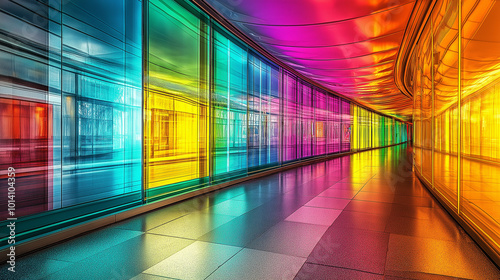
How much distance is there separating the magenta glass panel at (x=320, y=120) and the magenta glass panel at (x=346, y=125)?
435 centimetres

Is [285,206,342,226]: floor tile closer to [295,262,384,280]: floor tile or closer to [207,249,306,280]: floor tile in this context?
[207,249,306,280]: floor tile

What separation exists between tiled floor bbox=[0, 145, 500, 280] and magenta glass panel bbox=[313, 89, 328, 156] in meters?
12.0

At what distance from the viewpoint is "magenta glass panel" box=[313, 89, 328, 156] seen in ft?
59.0

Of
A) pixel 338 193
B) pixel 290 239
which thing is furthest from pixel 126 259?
pixel 338 193

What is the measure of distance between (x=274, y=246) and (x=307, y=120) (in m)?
13.6

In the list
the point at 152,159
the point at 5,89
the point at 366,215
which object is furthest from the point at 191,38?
the point at 366,215

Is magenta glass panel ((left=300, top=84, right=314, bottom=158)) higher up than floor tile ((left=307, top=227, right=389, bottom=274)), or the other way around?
magenta glass panel ((left=300, top=84, right=314, bottom=158))

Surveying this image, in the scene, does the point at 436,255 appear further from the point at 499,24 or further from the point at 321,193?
the point at 321,193

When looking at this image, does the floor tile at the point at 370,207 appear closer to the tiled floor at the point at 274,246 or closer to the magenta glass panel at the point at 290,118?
the tiled floor at the point at 274,246

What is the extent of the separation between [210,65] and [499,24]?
580 centimetres

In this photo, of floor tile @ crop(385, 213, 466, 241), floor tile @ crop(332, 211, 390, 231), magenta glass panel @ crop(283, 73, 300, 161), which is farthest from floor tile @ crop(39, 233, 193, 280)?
magenta glass panel @ crop(283, 73, 300, 161)

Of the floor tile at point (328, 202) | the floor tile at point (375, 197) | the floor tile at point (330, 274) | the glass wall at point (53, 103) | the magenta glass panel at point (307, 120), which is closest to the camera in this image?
the floor tile at point (330, 274)

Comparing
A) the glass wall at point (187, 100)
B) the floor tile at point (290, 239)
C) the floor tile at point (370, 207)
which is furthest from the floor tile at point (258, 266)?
the glass wall at point (187, 100)

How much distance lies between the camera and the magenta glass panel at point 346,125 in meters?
23.7
